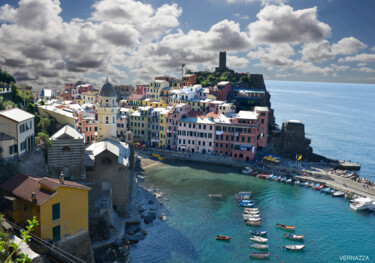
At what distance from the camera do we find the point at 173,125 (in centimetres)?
8006

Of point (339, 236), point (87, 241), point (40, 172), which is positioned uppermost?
point (40, 172)

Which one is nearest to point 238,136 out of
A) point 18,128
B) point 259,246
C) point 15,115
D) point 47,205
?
point 259,246

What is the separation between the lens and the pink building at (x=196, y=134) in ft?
251

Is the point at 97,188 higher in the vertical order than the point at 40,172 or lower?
lower

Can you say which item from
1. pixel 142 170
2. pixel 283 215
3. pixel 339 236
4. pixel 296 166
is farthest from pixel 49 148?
pixel 296 166

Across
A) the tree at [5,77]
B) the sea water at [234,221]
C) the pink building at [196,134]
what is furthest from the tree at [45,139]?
the pink building at [196,134]

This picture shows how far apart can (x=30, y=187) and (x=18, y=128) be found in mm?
8065

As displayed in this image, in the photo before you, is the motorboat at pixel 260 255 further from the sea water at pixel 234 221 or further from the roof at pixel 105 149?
the roof at pixel 105 149

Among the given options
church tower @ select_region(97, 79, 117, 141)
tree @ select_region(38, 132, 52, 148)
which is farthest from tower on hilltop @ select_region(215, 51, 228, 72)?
tree @ select_region(38, 132, 52, 148)

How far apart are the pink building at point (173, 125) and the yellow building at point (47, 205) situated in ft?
168

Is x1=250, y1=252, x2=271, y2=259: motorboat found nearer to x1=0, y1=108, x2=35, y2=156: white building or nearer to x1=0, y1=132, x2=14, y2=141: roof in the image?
x1=0, y1=108, x2=35, y2=156: white building

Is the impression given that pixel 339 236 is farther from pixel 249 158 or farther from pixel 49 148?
pixel 49 148

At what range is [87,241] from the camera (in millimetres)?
30219

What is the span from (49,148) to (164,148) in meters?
44.8
